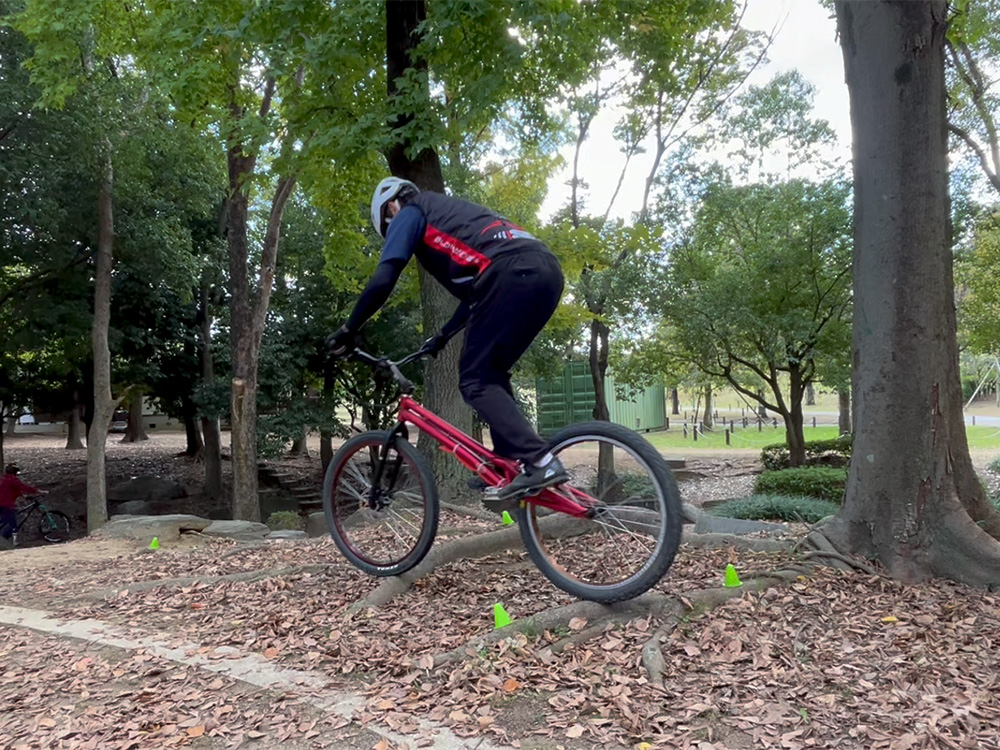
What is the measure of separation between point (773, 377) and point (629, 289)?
4.71m

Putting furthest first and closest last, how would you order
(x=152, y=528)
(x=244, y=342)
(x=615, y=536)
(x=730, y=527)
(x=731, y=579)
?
(x=244, y=342) < (x=152, y=528) < (x=730, y=527) < (x=731, y=579) < (x=615, y=536)

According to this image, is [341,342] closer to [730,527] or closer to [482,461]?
[482,461]

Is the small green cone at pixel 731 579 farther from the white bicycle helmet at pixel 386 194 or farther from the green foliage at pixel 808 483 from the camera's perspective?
the green foliage at pixel 808 483

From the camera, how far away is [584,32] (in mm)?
7258

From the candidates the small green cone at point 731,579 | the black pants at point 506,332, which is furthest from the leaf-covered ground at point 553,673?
the black pants at point 506,332

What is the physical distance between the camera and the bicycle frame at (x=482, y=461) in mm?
3406

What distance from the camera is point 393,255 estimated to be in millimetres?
3463

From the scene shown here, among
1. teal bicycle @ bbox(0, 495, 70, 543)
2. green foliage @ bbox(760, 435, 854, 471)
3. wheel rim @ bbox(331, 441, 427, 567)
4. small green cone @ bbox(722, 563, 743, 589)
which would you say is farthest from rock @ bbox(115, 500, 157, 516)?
small green cone @ bbox(722, 563, 743, 589)

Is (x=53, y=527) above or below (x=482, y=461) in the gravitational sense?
below

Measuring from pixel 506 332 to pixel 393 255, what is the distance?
661 mm

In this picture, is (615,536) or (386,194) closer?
(615,536)

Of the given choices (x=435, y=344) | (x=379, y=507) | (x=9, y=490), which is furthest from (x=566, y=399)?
(x=435, y=344)

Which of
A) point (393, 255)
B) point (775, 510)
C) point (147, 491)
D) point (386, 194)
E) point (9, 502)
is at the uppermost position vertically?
point (386, 194)

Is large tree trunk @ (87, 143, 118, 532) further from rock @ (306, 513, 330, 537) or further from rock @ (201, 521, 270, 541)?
rock @ (306, 513, 330, 537)
